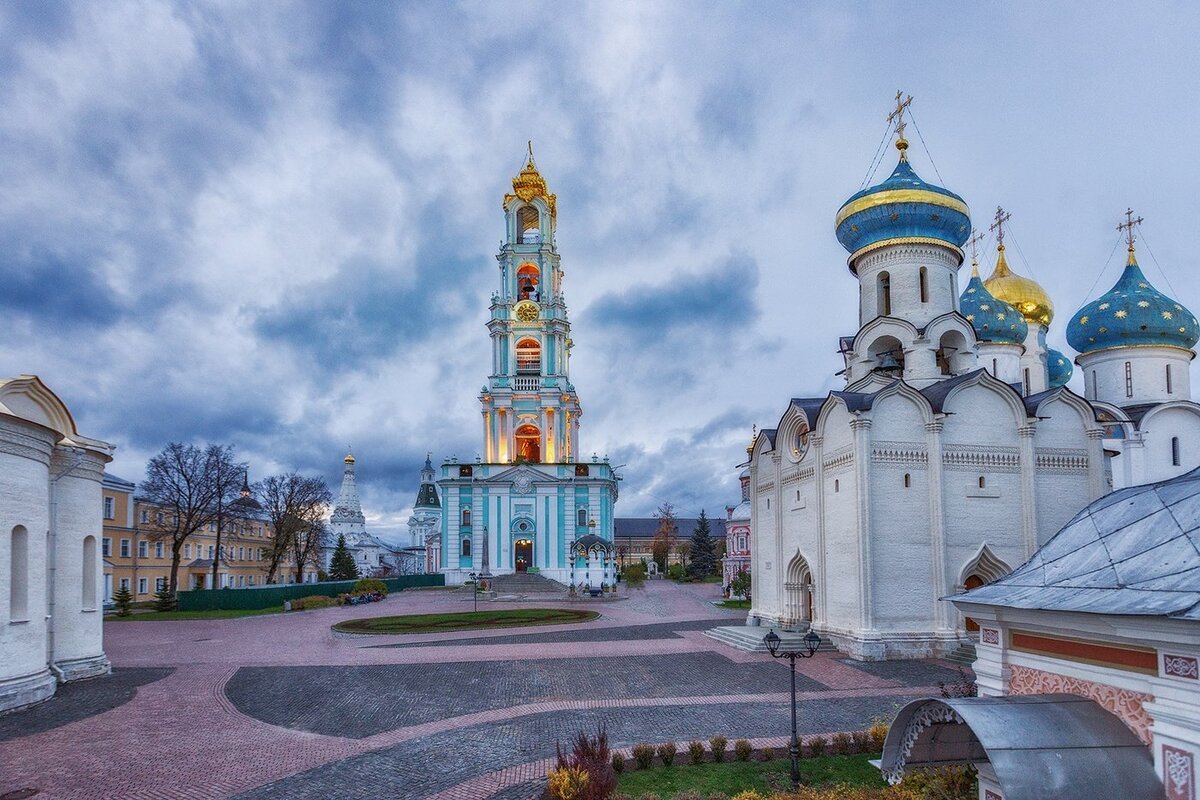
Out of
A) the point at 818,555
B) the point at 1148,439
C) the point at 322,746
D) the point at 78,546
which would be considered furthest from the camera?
the point at 1148,439

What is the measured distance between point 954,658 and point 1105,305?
47.4 ft

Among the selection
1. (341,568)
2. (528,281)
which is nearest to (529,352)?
(528,281)

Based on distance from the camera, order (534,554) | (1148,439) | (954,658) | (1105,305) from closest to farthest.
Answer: (954,658), (1148,439), (1105,305), (534,554)

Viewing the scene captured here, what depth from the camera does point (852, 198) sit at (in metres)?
24.9

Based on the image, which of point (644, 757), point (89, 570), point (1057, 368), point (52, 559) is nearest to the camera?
point (644, 757)

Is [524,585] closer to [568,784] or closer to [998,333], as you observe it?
[998,333]

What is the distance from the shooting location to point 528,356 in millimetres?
61344

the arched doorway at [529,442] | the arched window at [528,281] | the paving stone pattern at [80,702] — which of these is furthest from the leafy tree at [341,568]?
the paving stone pattern at [80,702]

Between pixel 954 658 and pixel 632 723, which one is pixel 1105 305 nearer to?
pixel 954 658

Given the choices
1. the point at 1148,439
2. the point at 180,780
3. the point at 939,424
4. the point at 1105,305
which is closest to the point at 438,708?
the point at 180,780

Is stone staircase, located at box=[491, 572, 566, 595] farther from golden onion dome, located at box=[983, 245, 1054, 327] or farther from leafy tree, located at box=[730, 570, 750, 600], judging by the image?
golden onion dome, located at box=[983, 245, 1054, 327]

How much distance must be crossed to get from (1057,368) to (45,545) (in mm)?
34817

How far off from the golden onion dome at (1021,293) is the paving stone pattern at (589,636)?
16.9 metres

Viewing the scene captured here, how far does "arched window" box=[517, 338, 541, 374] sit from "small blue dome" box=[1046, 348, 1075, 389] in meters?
36.2
